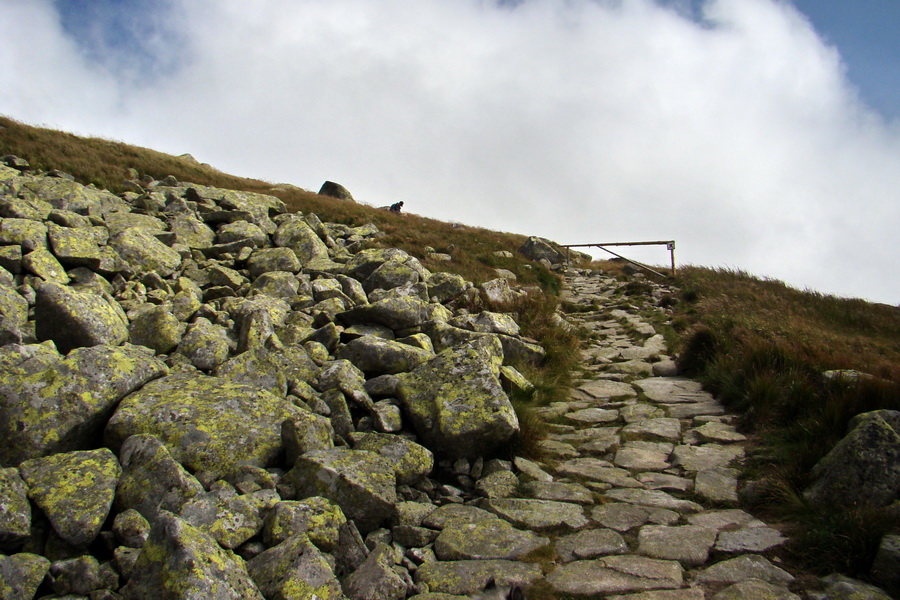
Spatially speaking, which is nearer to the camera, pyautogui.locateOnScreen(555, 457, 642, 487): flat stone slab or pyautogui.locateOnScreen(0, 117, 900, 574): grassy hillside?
pyautogui.locateOnScreen(0, 117, 900, 574): grassy hillside

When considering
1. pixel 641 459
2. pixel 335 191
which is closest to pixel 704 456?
pixel 641 459

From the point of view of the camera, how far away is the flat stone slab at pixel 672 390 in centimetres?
873

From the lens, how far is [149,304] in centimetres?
830

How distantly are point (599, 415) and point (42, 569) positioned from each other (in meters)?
6.89

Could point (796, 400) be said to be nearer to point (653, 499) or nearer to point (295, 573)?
point (653, 499)

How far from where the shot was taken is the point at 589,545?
4.72 m

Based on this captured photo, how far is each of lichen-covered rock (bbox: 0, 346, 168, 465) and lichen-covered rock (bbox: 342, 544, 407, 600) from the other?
286cm

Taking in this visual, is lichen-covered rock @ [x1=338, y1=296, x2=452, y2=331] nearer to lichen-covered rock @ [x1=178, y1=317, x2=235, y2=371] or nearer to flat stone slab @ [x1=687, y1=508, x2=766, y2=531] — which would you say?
lichen-covered rock @ [x1=178, y1=317, x2=235, y2=371]

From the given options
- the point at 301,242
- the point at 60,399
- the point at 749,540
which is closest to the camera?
the point at 749,540

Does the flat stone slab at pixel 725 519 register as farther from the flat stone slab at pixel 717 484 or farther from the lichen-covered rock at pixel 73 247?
the lichen-covered rock at pixel 73 247

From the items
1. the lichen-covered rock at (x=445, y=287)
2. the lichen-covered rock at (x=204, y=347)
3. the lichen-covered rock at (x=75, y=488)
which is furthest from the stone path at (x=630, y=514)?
the lichen-covered rock at (x=445, y=287)

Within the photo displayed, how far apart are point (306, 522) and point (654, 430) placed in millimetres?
5155

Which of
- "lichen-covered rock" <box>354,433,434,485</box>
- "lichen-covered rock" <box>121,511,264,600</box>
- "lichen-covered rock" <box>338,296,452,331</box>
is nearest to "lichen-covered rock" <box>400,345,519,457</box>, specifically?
"lichen-covered rock" <box>354,433,434,485</box>

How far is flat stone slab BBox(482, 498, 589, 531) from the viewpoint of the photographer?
508 centimetres
